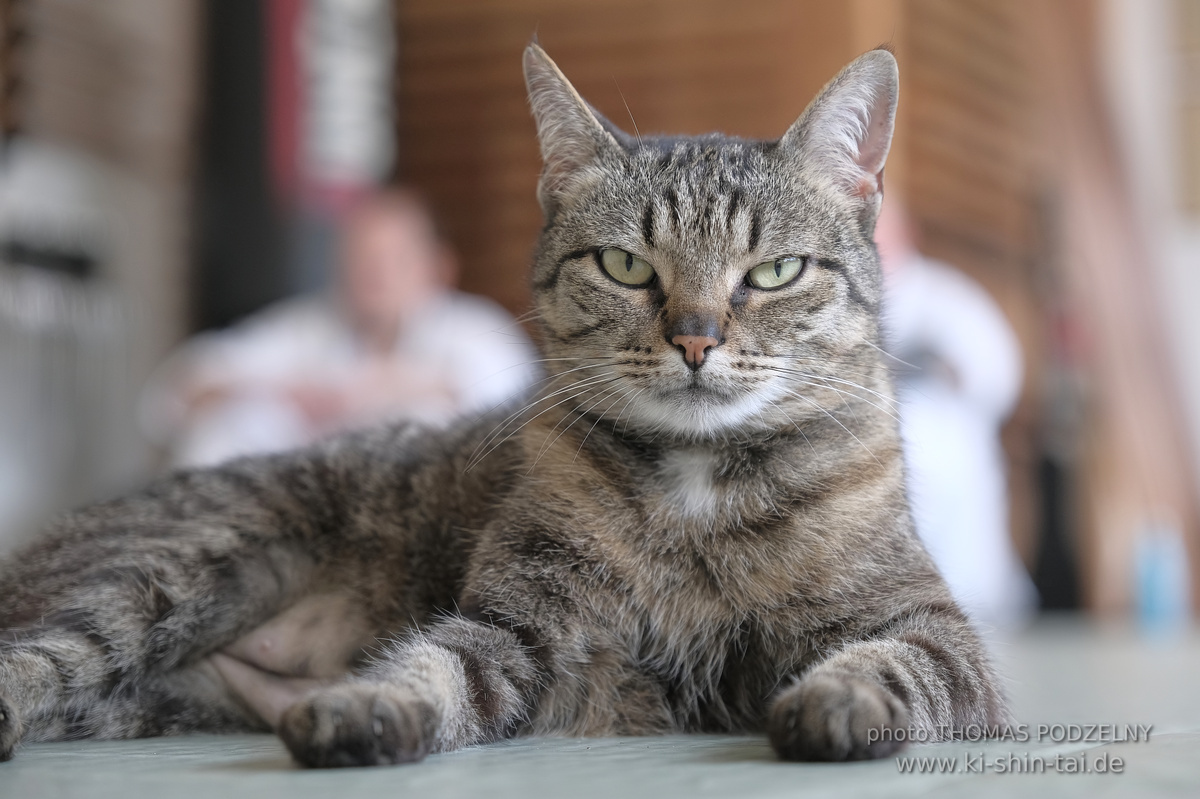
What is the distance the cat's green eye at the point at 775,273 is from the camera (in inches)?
53.2

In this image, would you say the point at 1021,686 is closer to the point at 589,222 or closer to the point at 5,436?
the point at 589,222

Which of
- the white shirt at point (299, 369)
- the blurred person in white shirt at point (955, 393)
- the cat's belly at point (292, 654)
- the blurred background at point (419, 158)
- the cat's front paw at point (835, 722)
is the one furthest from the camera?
the blurred background at point (419, 158)

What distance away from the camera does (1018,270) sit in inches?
194

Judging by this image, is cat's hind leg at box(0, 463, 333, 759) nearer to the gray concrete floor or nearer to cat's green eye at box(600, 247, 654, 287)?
the gray concrete floor

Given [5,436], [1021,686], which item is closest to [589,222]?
[1021,686]

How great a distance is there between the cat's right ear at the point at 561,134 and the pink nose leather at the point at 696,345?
0.32 meters

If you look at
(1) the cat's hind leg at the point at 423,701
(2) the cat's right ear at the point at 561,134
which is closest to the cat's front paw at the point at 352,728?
(1) the cat's hind leg at the point at 423,701

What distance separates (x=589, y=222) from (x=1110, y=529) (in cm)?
489

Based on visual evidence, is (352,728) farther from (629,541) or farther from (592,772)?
(629,541)

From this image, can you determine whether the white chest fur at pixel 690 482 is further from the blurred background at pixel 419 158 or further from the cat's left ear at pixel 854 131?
Result: the blurred background at pixel 419 158

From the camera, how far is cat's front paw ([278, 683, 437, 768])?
98 cm

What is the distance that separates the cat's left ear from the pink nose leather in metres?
0.32

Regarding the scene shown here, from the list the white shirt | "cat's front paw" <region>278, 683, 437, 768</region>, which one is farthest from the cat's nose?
the white shirt

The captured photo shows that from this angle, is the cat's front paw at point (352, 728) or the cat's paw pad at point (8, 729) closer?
the cat's front paw at point (352, 728)
